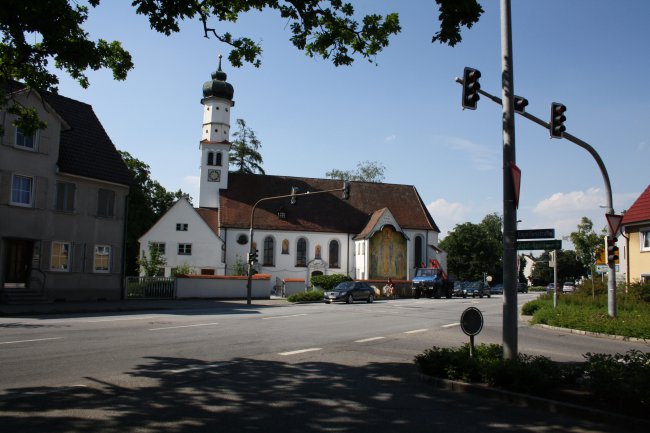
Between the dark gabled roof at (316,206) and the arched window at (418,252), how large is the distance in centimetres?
142

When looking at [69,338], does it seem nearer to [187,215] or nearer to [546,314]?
[546,314]

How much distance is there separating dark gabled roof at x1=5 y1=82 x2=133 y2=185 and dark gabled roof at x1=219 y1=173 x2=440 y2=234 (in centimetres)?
2136

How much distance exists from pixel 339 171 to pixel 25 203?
5518cm

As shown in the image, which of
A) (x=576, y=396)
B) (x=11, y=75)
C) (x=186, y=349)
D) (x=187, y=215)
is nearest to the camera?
(x=576, y=396)

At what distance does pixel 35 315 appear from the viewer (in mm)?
21328

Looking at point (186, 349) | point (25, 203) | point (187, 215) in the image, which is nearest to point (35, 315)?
point (25, 203)

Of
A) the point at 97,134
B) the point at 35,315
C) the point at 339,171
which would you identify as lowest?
the point at 35,315

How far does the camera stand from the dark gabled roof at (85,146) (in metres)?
30.6

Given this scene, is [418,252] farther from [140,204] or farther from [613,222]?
[613,222]

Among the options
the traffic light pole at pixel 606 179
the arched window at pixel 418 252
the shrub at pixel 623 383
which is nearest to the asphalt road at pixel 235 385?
the shrub at pixel 623 383

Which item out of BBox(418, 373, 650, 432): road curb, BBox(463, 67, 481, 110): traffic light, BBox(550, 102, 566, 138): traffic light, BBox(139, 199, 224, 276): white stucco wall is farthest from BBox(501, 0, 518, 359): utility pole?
BBox(139, 199, 224, 276): white stucco wall

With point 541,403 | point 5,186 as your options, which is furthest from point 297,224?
point 541,403

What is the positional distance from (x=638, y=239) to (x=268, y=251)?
33574mm

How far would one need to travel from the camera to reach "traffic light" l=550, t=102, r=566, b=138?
15.3m
